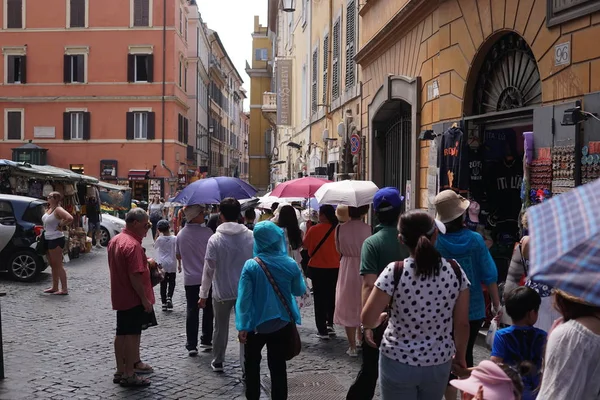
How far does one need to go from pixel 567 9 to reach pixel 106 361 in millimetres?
5748

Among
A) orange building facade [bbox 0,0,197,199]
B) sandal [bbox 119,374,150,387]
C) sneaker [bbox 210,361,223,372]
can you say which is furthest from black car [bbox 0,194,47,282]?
orange building facade [bbox 0,0,197,199]

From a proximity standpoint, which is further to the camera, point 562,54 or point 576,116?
point 562,54

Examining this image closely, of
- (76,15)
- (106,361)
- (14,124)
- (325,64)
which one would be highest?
(76,15)

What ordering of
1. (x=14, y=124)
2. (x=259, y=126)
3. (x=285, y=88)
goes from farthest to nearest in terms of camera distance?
(x=259, y=126) → (x=14, y=124) → (x=285, y=88)

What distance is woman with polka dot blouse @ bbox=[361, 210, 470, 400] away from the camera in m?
4.04

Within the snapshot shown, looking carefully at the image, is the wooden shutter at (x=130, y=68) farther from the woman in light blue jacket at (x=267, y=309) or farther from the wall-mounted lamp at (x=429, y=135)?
the woman in light blue jacket at (x=267, y=309)

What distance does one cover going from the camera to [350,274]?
7.68 meters

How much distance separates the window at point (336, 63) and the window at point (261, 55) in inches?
1754

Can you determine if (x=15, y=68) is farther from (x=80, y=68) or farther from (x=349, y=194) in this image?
(x=349, y=194)

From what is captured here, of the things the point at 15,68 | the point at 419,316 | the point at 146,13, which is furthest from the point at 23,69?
the point at 419,316

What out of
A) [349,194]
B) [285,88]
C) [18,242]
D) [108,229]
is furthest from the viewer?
[285,88]

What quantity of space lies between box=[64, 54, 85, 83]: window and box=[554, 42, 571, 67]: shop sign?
120 feet

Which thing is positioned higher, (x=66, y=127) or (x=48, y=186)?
(x=66, y=127)

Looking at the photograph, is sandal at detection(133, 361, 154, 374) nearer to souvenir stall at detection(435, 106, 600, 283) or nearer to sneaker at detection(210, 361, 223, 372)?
sneaker at detection(210, 361, 223, 372)
